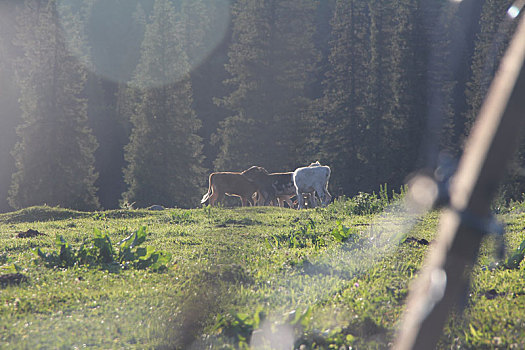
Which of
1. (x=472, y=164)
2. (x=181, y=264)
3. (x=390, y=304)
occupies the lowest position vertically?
(x=181, y=264)

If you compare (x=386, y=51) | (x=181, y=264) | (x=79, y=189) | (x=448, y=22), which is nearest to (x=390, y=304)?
(x=181, y=264)

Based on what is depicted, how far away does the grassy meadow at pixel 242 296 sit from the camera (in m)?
4.12

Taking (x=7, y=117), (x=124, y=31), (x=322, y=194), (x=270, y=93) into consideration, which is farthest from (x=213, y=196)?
(x=124, y=31)

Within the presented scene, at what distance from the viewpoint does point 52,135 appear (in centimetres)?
3462

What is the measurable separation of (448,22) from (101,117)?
30.3 metres

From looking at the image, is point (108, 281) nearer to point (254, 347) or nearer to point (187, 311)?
point (187, 311)

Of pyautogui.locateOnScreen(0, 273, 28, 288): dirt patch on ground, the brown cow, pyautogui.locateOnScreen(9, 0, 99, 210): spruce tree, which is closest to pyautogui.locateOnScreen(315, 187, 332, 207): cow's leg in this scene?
the brown cow

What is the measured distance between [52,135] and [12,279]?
30.6 meters

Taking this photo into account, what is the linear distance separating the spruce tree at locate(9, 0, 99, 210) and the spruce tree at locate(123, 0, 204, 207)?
3234mm

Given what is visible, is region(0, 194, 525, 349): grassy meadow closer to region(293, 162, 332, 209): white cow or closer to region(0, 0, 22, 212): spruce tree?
region(293, 162, 332, 209): white cow

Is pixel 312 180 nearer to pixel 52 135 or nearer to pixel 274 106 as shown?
pixel 274 106

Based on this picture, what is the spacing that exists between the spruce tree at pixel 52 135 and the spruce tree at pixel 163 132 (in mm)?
3234

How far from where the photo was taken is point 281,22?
1511 inches

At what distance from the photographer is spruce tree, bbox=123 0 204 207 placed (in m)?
35.4
